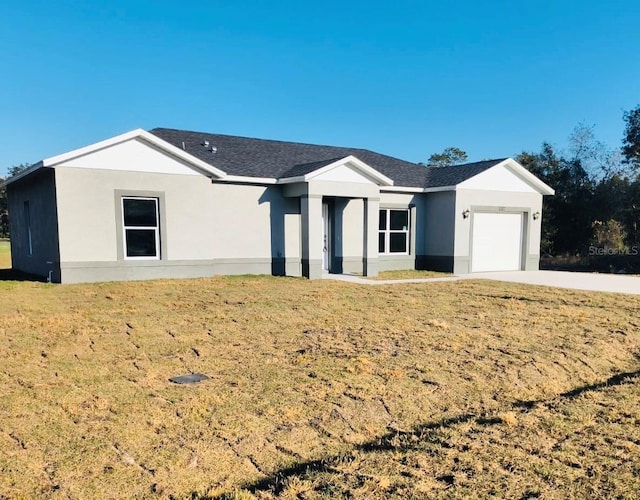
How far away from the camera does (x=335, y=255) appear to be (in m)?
16.6

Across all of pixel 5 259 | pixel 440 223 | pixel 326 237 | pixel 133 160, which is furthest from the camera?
pixel 5 259

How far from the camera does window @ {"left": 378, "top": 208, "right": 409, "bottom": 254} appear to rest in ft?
57.4

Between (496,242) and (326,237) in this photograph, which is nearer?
(326,237)

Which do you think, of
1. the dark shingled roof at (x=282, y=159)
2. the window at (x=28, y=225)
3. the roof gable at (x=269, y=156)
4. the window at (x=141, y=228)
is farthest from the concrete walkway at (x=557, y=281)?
the window at (x=28, y=225)

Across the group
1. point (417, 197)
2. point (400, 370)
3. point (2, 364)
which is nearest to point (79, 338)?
point (2, 364)

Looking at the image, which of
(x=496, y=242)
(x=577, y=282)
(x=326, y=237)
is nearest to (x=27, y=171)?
(x=326, y=237)

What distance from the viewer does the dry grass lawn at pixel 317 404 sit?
9.77 ft

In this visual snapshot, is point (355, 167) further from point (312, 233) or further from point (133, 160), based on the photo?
point (133, 160)

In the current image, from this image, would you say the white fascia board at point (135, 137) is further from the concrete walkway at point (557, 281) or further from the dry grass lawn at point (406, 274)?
the dry grass lawn at point (406, 274)

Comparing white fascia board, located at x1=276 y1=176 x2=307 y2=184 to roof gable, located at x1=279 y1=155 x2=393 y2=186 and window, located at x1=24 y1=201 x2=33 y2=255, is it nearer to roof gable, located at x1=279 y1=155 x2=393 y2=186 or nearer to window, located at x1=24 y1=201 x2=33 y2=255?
roof gable, located at x1=279 y1=155 x2=393 y2=186

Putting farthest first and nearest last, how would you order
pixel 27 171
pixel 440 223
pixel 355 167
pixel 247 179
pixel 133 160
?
pixel 440 223 < pixel 355 167 < pixel 247 179 < pixel 27 171 < pixel 133 160

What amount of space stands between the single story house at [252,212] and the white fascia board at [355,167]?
0.04 m

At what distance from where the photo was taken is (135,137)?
12.6 m

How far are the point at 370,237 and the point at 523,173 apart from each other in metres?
7.60
